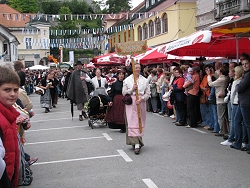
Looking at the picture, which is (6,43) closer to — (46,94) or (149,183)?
(46,94)

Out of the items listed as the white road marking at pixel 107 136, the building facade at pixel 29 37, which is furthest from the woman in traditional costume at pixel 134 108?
the building facade at pixel 29 37

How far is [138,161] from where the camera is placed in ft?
23.6

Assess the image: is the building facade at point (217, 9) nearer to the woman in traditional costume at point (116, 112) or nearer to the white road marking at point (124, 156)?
the woman in traditional costume at point (116, 112)

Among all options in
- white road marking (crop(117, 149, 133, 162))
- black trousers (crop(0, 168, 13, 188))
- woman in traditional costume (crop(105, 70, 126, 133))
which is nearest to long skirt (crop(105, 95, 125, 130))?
woman in traditional costume (crop(105, 70, 126, 133))

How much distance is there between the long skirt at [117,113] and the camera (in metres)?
Result: 10.6

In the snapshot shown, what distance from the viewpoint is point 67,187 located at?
5.83m

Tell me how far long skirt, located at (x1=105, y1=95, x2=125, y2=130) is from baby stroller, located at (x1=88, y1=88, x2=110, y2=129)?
1.01 m

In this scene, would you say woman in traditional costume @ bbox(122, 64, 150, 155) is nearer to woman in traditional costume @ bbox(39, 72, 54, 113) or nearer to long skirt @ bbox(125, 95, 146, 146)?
long skirt @ bbox(125, 95, 146, 146)

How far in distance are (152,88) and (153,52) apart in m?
2.39

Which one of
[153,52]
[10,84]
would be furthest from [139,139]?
[153,52]

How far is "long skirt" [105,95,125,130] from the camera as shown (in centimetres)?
1063

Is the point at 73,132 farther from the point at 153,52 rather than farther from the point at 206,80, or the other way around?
the point at 153,52

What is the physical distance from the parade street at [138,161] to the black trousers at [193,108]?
0.37 meters

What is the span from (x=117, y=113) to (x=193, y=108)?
2341mm
